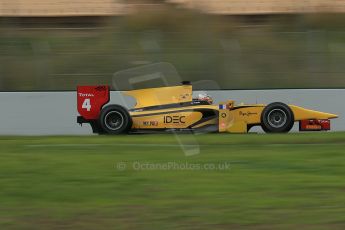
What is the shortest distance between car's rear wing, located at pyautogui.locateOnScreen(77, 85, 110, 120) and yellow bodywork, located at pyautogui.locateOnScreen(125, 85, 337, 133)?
86cm

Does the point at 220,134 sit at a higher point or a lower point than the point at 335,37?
lower

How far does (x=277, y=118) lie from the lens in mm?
13094

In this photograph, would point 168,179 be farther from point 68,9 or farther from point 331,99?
point 68,9

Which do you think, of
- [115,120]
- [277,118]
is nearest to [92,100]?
[115,120]

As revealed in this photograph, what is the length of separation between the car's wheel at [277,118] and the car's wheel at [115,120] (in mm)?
2754

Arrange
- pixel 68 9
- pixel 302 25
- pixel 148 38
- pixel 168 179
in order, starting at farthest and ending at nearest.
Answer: pixel 68 9, pixel 302 25, pixel 148 38, pixel 168 179

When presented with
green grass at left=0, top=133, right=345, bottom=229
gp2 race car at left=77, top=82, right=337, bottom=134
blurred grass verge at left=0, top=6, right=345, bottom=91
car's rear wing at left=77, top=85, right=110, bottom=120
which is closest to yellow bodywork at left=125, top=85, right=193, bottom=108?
gp2 race car at left=77, top=82, right=337, bottom=134

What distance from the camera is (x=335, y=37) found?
19234 millimetres

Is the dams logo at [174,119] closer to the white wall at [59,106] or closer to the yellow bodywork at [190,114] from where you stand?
the yellow bodywork at [190,114]

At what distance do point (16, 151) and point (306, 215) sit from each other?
219 inches

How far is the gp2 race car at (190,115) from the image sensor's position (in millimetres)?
13070

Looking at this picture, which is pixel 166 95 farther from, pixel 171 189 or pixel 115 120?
pixel 171 189

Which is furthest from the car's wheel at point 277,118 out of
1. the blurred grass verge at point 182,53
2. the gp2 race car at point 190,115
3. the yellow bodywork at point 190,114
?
the blurred grass verge at point 182,53

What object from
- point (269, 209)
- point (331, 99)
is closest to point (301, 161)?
point (269, 209)
